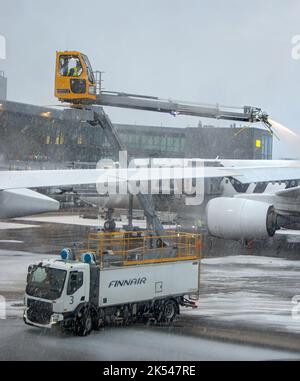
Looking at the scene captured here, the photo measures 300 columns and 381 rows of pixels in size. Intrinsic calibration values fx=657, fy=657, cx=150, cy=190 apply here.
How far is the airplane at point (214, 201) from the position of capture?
44.7 ft

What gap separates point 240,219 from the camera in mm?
20844

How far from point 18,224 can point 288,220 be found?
1770 cm

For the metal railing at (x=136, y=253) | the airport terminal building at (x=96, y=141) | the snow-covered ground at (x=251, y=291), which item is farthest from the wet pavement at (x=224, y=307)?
the airport terminal building at (x=96, y=141)

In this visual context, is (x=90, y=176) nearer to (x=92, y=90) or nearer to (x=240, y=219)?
(x=92, y=90)

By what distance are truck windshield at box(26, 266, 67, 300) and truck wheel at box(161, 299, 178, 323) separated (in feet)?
7.85

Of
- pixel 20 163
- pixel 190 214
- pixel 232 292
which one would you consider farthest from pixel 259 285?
pixel 20 163

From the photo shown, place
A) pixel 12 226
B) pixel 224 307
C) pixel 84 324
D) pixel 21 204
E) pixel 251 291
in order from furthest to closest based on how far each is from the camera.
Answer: pixel 12 226
pixel 251 291
pixel 21 204
pixel 224 307
pixel 84 324

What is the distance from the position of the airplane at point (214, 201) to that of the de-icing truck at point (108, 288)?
5.09 feet

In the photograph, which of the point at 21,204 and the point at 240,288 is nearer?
the point at 21,204

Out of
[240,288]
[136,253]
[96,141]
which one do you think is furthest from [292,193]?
[96,141]

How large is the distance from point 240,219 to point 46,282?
386 inches

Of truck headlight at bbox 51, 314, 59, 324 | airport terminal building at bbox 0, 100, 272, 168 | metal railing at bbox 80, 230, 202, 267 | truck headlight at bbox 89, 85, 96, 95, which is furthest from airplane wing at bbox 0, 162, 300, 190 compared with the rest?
airport terminal building at bbox 0, 100, 272, 168

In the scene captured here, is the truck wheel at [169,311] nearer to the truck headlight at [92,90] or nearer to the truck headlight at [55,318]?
the truck headlight at [55,318]

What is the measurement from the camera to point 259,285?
1773 centimetres
